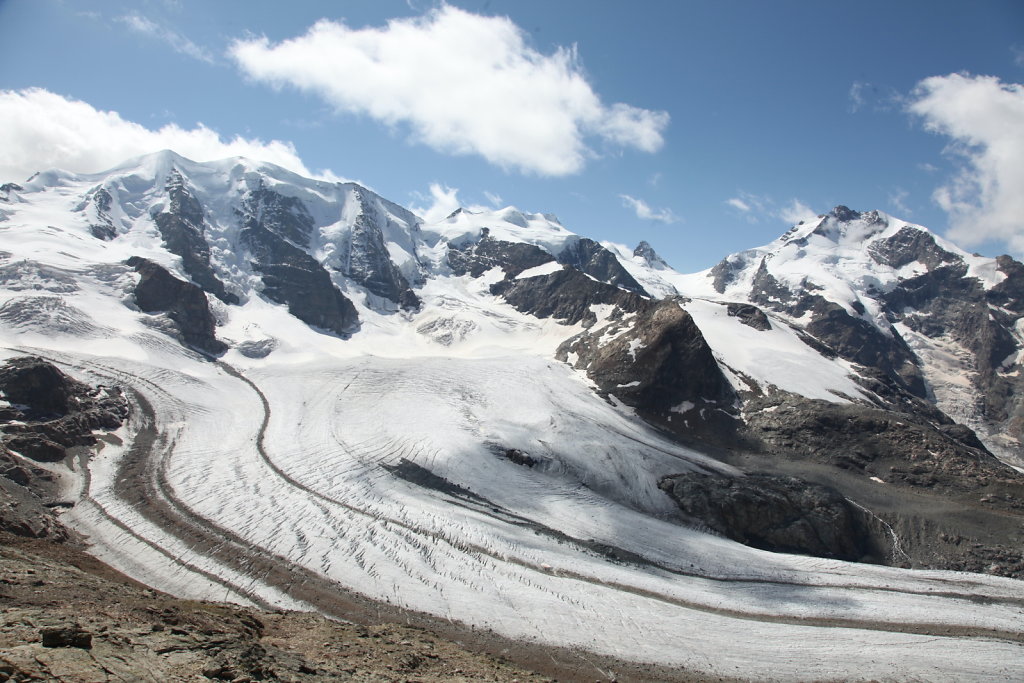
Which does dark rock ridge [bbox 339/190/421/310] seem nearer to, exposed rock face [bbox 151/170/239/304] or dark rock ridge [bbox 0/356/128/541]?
exposed rock face [bbox 151/170/239/304]

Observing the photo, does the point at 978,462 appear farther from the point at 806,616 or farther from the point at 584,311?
the point at 584,311

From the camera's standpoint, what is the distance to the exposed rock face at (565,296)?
131250 mm

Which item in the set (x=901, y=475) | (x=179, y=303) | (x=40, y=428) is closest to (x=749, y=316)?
(x=901, y=475)

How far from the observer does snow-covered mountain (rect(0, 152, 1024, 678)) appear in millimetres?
34781

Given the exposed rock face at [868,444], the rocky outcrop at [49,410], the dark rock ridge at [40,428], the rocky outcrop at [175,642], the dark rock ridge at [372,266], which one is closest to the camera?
the rocky outcrop at [175,642]

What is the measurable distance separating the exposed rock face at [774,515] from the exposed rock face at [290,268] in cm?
10258

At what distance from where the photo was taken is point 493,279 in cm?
19538

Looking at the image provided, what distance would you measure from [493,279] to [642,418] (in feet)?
386

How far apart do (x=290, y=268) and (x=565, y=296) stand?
2864 inches

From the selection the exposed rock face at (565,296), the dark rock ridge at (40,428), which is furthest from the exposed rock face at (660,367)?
the dark rock ridge at (40,428)

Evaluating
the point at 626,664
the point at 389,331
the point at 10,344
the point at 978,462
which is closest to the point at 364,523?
the point at 626,664

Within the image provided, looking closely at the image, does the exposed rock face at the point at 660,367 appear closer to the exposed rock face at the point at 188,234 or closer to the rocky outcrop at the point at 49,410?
the rocky outcrop at the point at 49,410

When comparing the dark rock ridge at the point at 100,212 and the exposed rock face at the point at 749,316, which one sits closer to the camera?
the exposed rock face at the point at 749,316

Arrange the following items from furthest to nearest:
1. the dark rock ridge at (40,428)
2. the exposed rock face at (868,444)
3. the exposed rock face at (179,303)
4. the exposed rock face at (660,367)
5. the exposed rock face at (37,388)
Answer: the exposed rock face at (179,303) < the exposed rock face at (660,367) < the exposed rock face at (868,444) < the exposed rock face at (37,388) < the dark rock ridge at (40,428)
